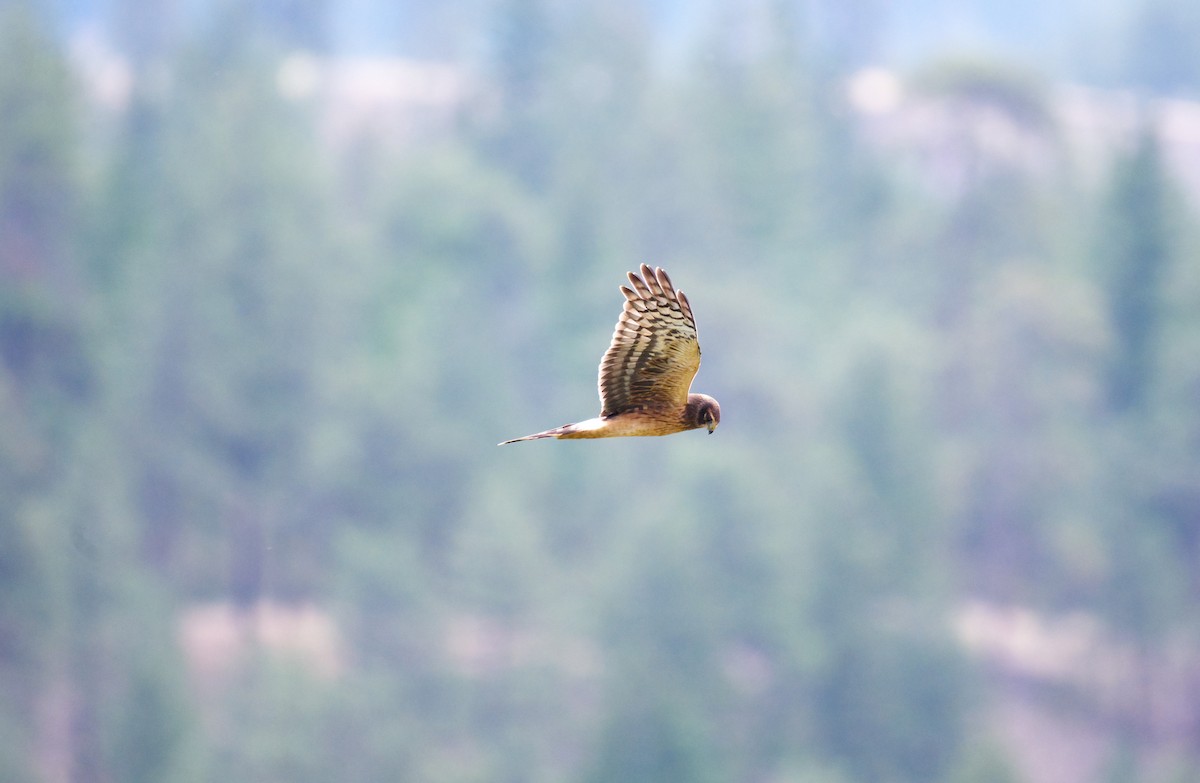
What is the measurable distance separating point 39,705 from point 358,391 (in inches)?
467

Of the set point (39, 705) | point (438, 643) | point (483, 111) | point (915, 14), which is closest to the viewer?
point (39, 705)

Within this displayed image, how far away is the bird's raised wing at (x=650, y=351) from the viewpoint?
28.1ft

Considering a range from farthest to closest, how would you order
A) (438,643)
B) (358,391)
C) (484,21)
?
(484,21) < (358,391) < (438,643)

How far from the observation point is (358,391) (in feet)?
154

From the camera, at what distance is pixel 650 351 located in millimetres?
8734

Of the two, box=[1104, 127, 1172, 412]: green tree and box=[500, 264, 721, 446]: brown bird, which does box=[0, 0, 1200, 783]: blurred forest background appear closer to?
box=[1104, 127, 1172, 412]: green tree

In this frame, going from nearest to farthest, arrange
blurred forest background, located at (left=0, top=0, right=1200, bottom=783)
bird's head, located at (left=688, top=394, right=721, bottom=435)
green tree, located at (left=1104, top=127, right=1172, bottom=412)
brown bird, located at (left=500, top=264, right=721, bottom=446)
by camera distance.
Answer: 1. brown bird, located at (left=500, top=264, right=721, bottom=446)
2. bird's head, located at (left=688, top=394, right=721, bottom=435)
3. blurred forest background, located at (left=0, top=0, right=1200, bottom=783)
4. green tree, located at (left=1104, top=127, right=1172, bottom=412)

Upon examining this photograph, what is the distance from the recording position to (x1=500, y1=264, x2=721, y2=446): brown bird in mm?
8578

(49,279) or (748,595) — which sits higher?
(49,279)

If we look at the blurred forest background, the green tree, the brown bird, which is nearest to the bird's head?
the brown bird

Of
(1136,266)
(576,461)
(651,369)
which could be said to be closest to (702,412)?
(651,369)

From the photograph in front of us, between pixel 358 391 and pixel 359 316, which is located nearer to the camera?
pixel 358 391

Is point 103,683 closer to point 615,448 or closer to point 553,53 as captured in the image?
point 615,448

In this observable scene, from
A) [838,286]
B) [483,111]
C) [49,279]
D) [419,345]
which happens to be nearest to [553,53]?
[483,111]
